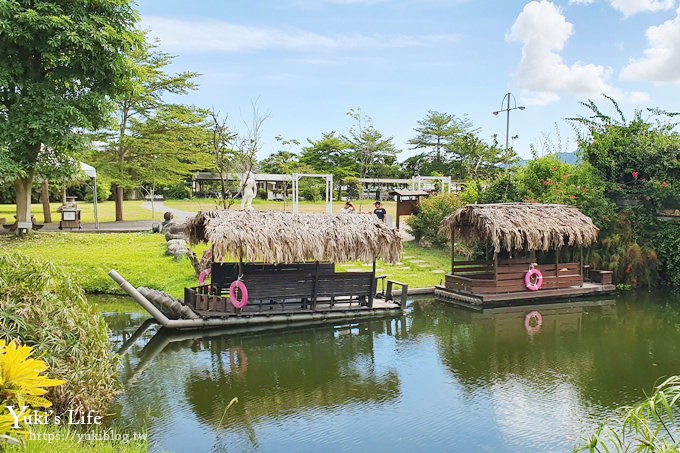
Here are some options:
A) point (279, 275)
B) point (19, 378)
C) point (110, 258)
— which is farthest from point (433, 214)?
point (19, 378)

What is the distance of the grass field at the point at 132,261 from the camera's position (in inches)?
564

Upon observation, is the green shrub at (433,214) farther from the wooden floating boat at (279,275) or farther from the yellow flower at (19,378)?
the yellow flower at (19,378)

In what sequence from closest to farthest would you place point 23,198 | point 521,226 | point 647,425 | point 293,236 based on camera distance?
point 647,425
point 293,236
point 521,226
point 23,198

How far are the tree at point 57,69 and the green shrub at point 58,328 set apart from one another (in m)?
11.8

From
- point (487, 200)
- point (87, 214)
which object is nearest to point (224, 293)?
point (487, 200)

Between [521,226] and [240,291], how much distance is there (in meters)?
7.58

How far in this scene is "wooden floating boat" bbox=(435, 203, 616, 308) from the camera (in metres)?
14.0

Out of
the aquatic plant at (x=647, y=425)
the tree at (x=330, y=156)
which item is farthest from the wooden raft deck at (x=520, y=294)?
the tree at (x=330, y=156)

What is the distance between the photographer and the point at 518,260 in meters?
15.1

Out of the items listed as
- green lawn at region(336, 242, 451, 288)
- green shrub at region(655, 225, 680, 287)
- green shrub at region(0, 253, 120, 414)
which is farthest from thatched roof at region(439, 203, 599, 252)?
green shrub at region(0, 253, 120, 414)

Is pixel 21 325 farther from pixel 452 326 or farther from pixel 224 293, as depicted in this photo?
pixel 452 326

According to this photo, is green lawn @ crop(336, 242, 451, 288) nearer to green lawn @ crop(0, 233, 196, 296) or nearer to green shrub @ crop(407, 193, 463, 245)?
green shrub @ crop(407, 193, 463, 245)

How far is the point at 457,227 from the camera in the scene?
1534cm

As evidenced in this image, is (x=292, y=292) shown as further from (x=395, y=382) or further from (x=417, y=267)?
(x=417, y=267)
